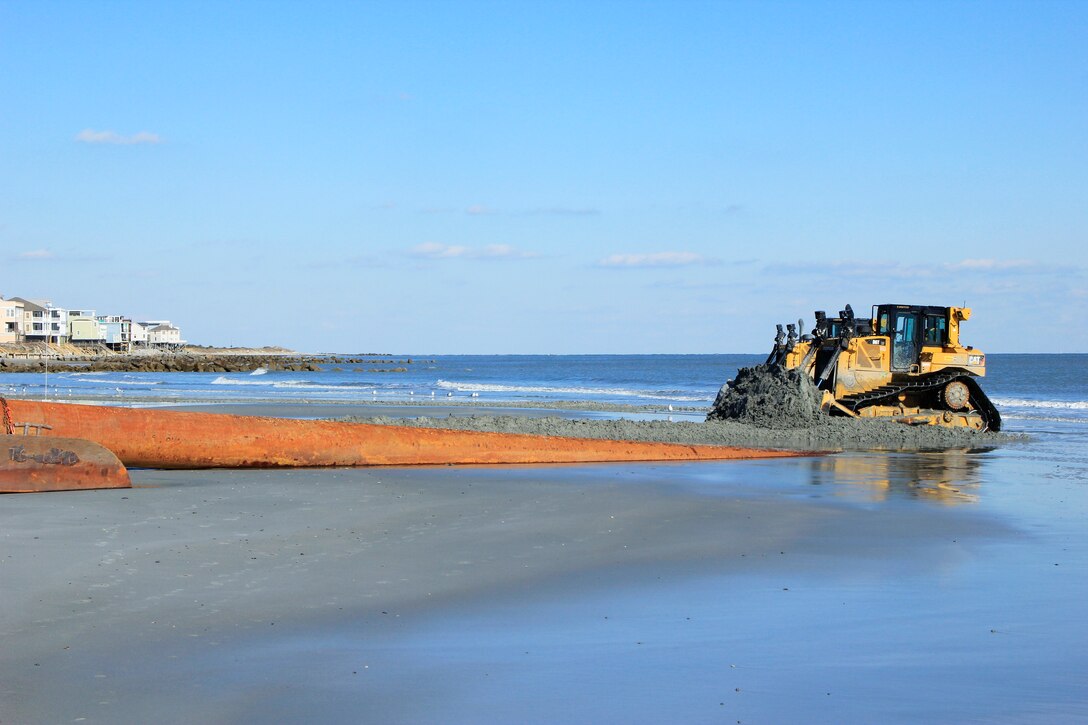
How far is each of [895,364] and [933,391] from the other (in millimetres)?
1048

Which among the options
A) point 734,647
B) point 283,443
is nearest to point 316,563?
point 734,647

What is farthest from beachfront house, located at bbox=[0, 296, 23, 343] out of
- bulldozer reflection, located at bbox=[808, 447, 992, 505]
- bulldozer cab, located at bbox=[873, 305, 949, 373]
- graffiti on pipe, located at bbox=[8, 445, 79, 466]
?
graffiti on pipe, located at bbox=[8, 445, 79, 466]

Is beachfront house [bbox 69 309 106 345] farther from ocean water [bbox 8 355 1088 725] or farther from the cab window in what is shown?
ocean water [bbox 8 355 1088 725]

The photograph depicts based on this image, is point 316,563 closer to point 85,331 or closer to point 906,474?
point 906,474

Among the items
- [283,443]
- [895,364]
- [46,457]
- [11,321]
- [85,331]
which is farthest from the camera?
[85,331]

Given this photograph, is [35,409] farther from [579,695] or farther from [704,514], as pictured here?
[579,695]

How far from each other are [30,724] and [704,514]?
732cm

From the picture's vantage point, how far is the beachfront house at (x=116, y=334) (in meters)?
159

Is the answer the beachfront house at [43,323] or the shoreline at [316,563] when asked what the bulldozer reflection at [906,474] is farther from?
the beachfront house at [43,323]

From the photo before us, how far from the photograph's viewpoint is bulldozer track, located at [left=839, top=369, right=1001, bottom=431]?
24009 mm

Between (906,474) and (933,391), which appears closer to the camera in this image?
(906,474)

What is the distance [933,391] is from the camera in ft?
80.4

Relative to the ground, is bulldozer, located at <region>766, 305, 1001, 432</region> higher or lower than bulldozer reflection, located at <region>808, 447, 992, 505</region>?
higher

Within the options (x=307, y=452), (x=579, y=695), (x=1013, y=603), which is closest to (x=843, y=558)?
(x=1013, y=603)
